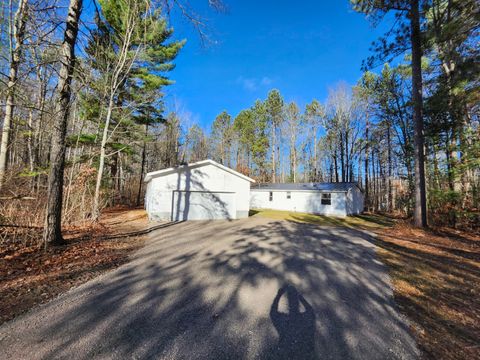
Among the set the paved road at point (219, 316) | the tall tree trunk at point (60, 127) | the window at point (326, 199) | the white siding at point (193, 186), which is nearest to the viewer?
the paved road at point (219, 316)

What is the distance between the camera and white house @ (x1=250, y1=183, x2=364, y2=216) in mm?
17078

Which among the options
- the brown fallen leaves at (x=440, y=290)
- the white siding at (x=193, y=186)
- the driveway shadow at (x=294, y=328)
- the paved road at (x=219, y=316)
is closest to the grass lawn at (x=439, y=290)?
the brown fallen leaves at (x=440, y=290)

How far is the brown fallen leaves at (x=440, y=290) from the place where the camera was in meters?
2.50

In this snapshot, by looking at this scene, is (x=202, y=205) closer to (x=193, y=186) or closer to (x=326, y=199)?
(x=193, y=186)

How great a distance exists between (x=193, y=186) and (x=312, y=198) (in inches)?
460

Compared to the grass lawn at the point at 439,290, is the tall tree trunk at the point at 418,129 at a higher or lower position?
higher

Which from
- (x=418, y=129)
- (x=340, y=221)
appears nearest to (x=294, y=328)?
(x=418, y=129)

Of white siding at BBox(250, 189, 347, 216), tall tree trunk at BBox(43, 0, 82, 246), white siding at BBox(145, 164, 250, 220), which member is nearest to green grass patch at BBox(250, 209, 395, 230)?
white siding at BBox(250, 189, 347, 216)

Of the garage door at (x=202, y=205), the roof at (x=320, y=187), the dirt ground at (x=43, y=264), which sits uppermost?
the roof at (x=320, y=187)

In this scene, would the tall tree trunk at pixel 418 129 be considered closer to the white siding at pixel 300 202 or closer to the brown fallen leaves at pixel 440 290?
the brown fallen leaves at pixel 440 290

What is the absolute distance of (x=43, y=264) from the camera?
4.29 meters

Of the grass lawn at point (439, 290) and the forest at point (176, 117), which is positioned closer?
the grass lawn at point (439, 290)

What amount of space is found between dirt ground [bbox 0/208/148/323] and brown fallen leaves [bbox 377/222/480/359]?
5387 mm

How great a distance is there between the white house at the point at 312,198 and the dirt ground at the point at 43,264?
51.2 feet
